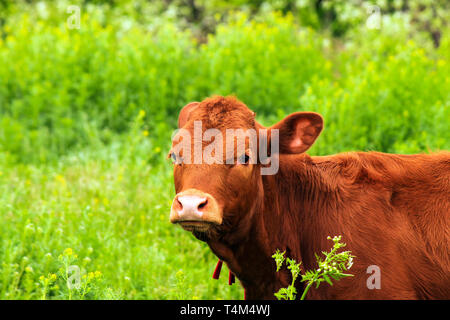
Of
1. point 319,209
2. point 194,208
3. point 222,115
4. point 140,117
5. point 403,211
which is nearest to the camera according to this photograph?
point 194,208

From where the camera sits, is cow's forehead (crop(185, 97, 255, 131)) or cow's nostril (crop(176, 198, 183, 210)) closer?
cow's nostril (crop(176, 198, 183, 210))

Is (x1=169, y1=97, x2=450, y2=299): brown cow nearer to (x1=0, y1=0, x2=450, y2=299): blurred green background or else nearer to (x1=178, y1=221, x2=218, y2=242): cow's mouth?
(x1=178, y1=221, x2=218, y2=242): cow's mouth

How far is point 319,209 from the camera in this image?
12.1ft

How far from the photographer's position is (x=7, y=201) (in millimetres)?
5785

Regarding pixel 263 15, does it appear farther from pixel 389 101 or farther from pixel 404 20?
pixel 389 101

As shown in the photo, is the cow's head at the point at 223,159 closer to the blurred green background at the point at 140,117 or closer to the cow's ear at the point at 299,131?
the cow's ear at the point at 299,131

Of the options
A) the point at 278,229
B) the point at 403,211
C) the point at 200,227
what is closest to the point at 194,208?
the point at 200,227

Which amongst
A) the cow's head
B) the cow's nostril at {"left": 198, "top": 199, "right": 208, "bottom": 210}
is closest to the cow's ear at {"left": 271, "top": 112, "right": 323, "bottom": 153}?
the cow's head

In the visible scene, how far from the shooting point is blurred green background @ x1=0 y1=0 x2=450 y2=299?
5.07 meters

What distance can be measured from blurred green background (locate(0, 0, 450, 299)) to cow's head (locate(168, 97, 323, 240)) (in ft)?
3.42

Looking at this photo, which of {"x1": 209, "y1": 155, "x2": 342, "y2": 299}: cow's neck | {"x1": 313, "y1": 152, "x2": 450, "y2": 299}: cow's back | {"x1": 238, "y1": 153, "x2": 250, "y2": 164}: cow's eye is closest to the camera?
{"x1": 238, "y1": 153, "x2": 250, "y2": 164}: cow's eye

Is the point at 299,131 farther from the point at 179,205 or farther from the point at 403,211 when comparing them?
the point at 179,205

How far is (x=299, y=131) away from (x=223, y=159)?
62 cm
